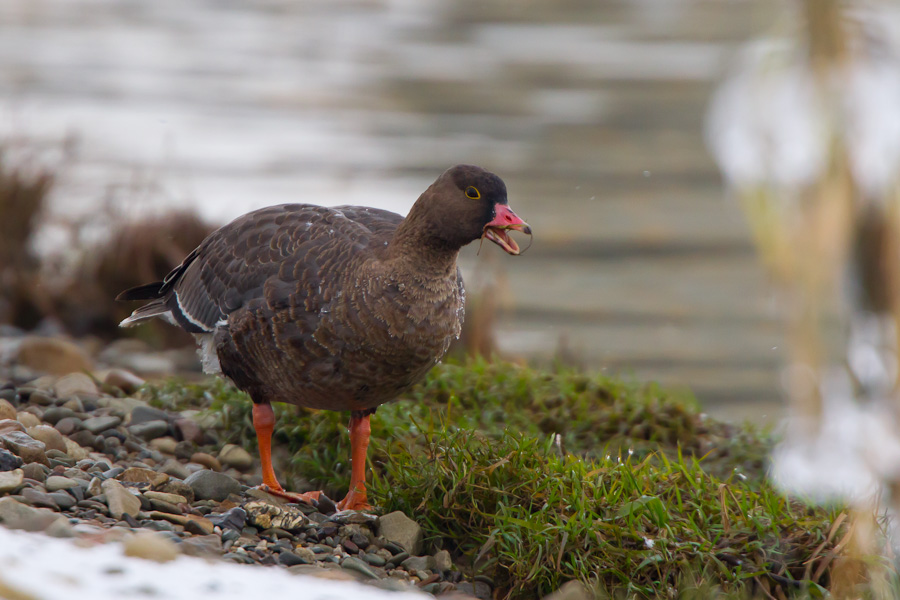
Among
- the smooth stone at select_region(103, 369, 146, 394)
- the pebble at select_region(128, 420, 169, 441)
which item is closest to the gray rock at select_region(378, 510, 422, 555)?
the pebble at select_region(128, 420, 169, 441)

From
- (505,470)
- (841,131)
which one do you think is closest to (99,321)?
(505,470)

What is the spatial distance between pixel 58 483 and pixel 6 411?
3.27ft

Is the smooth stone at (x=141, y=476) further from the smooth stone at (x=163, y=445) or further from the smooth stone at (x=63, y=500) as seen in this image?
the smooth stone at (x=163, y=445)

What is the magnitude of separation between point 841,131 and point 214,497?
312 centimetres

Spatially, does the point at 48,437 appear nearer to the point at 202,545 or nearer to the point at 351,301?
the point at 202,545

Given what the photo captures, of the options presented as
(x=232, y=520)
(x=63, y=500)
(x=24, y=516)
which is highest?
(x=24, y=516)

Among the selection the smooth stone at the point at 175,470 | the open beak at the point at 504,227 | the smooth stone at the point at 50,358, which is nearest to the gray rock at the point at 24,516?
the smooth stone at the point at 175,470

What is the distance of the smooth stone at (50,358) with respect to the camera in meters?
6.86

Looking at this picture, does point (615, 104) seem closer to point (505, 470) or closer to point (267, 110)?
point (267, 110)

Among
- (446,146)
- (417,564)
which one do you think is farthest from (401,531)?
(446,146)

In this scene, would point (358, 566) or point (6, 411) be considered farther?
point (6, 411)

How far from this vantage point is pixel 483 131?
49.8ft

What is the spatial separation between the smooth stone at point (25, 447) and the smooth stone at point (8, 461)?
103 mm

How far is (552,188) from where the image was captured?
43.6 ft
